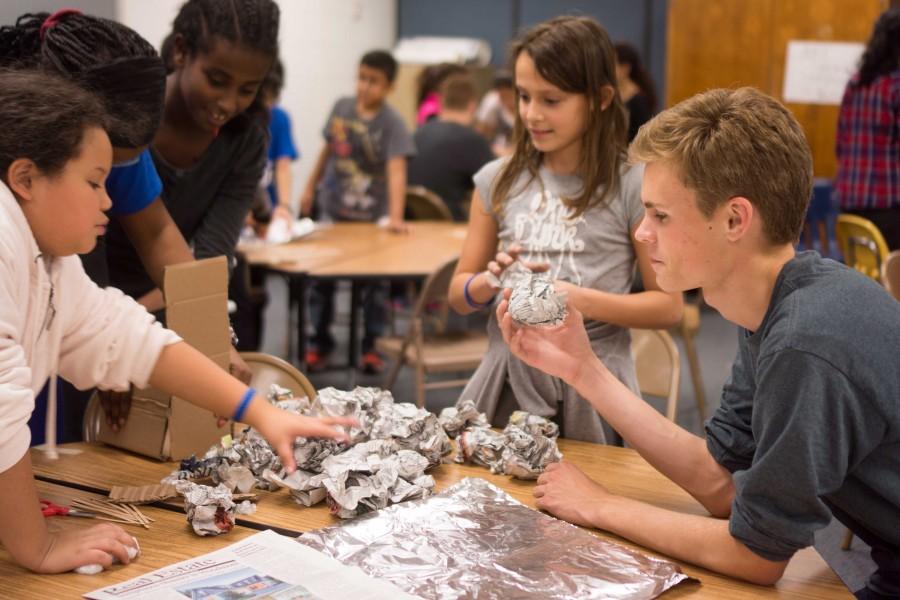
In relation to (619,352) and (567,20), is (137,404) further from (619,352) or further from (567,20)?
(567,20)

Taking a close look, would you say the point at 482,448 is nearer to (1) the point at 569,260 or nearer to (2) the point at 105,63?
(1) the point at 569,260

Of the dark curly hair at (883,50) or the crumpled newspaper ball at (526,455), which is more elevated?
the dark curly hair at (883,50)

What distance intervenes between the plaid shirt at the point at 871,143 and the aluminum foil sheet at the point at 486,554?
390cm

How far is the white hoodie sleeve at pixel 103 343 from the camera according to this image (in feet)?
4.95

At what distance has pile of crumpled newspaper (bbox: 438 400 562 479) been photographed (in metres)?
1.61

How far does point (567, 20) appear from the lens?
81.4 inches

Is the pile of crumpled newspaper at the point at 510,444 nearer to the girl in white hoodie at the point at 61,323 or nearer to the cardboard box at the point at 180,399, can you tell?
the girl in white hoodie at the point at 61,323

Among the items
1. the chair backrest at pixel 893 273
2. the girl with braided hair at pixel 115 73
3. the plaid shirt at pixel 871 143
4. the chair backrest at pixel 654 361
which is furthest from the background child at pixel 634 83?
the girl with braided hair at pixel 115 73

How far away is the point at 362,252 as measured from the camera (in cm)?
428

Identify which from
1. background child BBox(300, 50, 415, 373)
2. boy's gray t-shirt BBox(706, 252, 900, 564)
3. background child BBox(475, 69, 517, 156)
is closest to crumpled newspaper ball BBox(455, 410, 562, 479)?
boy's gray t-shirt BBox(706, 252, 900, 564)

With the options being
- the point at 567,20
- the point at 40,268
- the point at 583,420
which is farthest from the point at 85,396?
the point at 567,20

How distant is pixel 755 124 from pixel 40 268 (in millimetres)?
1043

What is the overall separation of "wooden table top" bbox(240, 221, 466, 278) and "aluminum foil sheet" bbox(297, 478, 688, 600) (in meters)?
2.44

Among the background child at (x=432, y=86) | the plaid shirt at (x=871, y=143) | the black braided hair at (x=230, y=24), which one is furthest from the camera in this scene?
the background child at (x=432, y=86)
